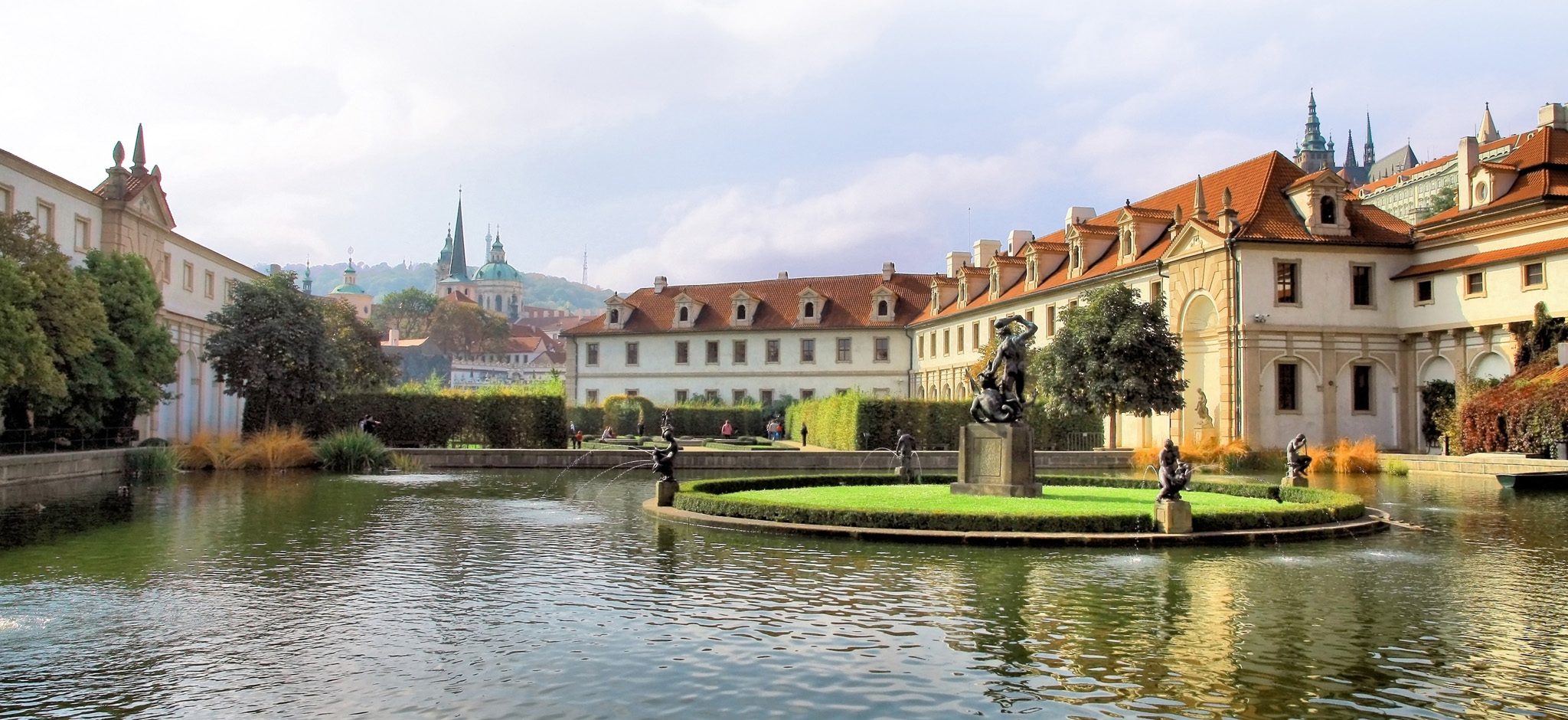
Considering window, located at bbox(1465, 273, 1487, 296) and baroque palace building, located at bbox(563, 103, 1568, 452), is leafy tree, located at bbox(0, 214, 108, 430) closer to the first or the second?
baroque palace building, located at bbox(563, 103, 1568, 452)

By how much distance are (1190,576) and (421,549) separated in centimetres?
1123

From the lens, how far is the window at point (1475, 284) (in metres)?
43.4

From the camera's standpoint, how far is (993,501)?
74.0 ft

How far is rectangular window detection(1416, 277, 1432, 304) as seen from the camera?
46188 millimetres

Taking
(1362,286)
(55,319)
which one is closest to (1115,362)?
(1362,286)

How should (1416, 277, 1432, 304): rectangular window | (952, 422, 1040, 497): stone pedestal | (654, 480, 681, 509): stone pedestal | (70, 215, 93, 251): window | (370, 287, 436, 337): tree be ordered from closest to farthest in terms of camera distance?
(952, 422, 1040, 497): stone pedestal → (654, 480, 681, 509): stone pedestal → (1416, 277, 1432, 304): rectangular window → (70, 215, 93, 251): window → (370, 287, 436, 337): tree

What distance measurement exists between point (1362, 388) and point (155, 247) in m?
52.2

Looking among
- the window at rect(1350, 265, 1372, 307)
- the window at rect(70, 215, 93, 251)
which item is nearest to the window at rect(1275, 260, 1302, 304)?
the window at rect(1350, 265, 1372, 307)

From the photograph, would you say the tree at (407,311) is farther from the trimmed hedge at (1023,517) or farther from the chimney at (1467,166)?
the trimmed hedge at (1023,517)

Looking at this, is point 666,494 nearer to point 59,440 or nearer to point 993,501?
point 993,501

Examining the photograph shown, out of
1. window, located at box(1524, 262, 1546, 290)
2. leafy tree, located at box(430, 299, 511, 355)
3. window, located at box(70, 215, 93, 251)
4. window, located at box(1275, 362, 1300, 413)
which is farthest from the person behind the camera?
leafy tree, located at box(430, 299, 511, 355)

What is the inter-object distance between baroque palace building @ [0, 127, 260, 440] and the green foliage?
5456mm

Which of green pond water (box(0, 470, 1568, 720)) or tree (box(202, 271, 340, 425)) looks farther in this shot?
tree (box(202, 271, 340, 425))

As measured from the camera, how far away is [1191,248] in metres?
48.8
